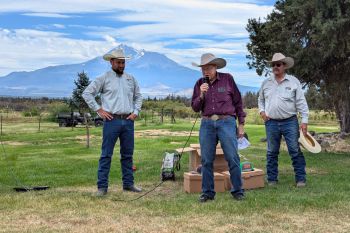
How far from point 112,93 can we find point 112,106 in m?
0.19

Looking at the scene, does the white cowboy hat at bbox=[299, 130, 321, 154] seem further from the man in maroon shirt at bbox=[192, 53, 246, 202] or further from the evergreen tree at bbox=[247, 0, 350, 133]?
the evergreen tree at bbox=[247, 0, 350, 133]

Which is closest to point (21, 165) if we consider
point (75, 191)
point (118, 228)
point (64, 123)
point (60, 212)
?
point (75, 191)

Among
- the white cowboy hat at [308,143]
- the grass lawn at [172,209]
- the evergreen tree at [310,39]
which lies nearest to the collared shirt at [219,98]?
the grass lawn at [172,209]

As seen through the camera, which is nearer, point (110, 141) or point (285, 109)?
point (110, 141)

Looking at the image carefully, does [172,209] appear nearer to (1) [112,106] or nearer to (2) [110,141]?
(2) [110,141]

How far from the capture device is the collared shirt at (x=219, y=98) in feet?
21.5

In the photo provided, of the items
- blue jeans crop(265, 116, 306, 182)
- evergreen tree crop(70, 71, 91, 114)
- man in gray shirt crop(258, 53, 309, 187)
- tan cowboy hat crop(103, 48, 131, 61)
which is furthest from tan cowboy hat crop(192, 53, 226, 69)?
evergreen tree crop(70, 71, 91, 114)

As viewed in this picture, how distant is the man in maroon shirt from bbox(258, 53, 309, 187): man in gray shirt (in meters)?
1.21

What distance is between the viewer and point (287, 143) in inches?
307

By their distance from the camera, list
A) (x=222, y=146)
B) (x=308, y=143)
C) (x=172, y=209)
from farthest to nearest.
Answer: (x=308, y=143)
(x=222, y=146)
(x=172, y=209)

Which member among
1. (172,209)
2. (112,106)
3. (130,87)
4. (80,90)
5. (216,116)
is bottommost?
(172,209)

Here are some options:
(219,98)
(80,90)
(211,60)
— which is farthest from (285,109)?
(80,90)

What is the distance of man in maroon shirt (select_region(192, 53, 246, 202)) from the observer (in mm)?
6535

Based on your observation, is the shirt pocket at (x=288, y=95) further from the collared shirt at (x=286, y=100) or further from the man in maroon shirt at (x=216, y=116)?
the man in maroon shirt at (x=216, y=116)
